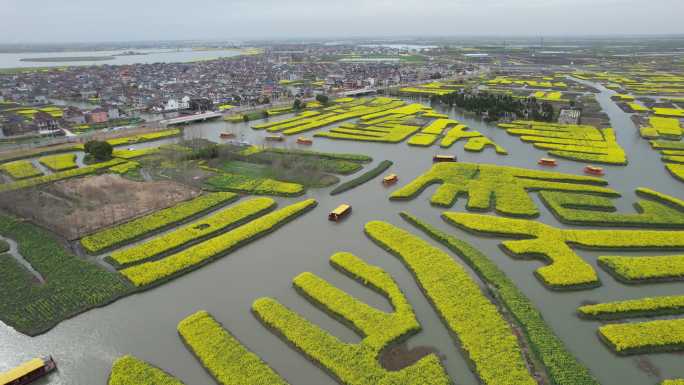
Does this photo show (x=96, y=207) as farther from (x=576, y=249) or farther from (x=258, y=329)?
(x=576, y=249)

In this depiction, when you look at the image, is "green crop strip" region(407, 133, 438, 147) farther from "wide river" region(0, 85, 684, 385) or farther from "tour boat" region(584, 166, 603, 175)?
"wide river" region(0, 85, 684, 385)

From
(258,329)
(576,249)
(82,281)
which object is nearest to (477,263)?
(576,249)

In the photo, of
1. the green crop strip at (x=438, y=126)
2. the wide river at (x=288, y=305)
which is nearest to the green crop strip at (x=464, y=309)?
the wide river at (x=288, y=305)

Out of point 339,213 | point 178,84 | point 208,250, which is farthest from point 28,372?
point 178,84

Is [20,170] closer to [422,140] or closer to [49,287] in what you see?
[49,287]

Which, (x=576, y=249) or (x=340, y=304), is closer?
(x=340, y=304)
